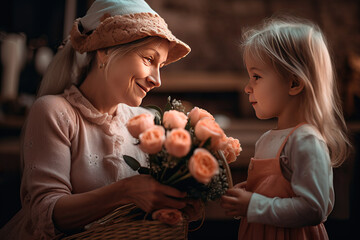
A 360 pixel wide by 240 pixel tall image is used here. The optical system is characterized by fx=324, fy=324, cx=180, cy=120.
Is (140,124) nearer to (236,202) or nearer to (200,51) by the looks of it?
(236,202)

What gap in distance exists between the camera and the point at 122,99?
1.27 meters

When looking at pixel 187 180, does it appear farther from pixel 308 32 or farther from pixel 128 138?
pixel 308 32

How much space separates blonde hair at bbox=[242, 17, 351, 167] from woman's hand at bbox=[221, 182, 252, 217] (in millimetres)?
341

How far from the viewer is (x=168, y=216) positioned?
3.09 ft

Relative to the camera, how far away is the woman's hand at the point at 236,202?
1.01 metres

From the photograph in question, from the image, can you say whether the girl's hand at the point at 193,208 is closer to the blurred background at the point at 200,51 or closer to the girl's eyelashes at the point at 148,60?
the girl's eyelashes at the point at 148,60

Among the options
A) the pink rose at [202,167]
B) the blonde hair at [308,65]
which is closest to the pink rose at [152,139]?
the pink rose at [202,167]

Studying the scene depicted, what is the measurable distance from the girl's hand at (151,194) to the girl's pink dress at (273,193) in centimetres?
29

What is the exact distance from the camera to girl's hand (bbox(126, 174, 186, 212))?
0.95 m

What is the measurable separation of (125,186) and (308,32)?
2.65ft

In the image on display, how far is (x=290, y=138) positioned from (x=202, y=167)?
14.2 inches

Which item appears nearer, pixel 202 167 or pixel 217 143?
pixel 202 167

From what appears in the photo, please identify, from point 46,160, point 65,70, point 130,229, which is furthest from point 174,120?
point 65,70

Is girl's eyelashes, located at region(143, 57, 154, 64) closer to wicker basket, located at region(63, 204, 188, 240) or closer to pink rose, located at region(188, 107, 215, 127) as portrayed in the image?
pink rose, located at region(188, 107, 215, 127)
